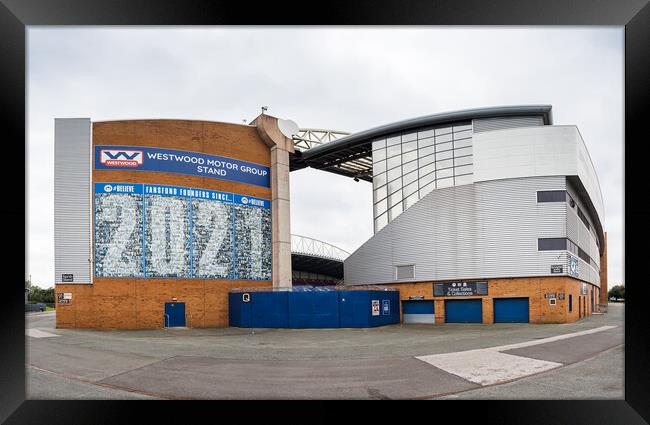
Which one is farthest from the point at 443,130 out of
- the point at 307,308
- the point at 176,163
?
the point at 176,163

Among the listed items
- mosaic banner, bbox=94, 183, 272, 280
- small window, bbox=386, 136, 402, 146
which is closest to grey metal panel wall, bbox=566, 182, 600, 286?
small window, bbox=386, 136, 402, 146

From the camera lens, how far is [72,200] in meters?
29.5

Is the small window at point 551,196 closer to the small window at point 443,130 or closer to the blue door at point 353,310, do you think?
the small window at point 443,130

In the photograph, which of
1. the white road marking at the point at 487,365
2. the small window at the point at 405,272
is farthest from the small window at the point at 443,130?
the white road marking at the point at 487,365

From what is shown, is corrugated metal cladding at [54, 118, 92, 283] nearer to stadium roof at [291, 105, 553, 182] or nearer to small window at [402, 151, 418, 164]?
stadium roof at [291, 105, 553, 182]

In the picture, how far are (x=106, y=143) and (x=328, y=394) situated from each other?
2568 centimetres

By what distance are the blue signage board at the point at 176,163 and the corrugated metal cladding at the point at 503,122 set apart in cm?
1611

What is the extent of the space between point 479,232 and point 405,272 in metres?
6.23

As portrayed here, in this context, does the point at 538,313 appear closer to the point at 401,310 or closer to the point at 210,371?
the point at 401,310

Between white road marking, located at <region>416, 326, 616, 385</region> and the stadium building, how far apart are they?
15382 millimetres

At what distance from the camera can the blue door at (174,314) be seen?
100ft

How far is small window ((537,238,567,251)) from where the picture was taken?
3091 cm

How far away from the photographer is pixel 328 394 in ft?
34.2
